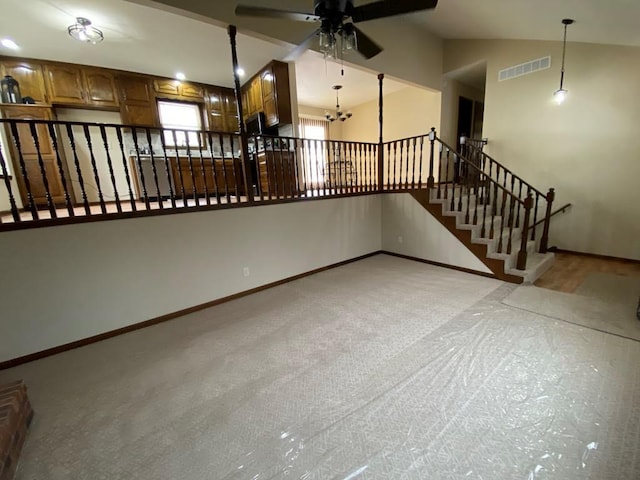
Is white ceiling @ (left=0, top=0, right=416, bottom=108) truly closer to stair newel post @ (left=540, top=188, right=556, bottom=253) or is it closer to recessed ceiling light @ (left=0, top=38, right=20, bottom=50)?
recessed ceiling light @ (left=0, top=38, right=20, bottom=50)

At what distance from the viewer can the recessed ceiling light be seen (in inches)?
150

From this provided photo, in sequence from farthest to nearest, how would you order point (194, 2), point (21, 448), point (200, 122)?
point (200, 122) → point (194, 2) → point (21, 448)

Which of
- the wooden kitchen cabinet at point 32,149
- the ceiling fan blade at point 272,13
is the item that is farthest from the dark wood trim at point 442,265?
the wooden kitchen cabinet at point 32,149

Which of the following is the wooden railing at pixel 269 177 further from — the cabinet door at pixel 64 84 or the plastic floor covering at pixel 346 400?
the plastic floor covering at pixel 346 400

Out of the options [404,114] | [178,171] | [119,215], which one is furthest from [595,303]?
[404,114]

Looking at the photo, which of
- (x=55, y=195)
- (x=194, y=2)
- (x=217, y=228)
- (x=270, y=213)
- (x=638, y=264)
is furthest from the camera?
(x=55, y=195)

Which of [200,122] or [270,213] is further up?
[200,122]

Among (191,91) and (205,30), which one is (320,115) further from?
(205,30)

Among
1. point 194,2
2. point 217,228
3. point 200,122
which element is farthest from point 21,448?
point 200,122

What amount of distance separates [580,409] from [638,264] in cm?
412

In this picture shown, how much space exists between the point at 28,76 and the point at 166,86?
2049mm

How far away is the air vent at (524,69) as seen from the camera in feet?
14.7

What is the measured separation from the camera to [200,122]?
6.07 metres

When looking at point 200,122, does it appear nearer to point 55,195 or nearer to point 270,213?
point 55,195
